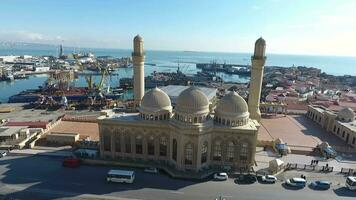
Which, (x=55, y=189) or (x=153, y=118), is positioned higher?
(x=153, y=118)

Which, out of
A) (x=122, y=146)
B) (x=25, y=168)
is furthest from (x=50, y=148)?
(x=122, y=146)

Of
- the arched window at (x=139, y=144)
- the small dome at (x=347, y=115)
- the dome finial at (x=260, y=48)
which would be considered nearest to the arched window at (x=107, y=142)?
the arched window at (x=139, y=144)

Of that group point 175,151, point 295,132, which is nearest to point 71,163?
point 175,151

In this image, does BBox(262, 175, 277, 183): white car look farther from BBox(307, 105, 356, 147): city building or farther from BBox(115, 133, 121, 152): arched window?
BBox(307, 105, 356, 147): city building

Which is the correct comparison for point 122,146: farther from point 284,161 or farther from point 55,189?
point 284,161

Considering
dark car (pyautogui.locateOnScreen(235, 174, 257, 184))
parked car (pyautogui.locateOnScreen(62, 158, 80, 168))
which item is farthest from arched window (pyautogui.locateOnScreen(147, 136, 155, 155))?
dark car (pyautogui.locateOnScreen(235, 174, 257, 184))
